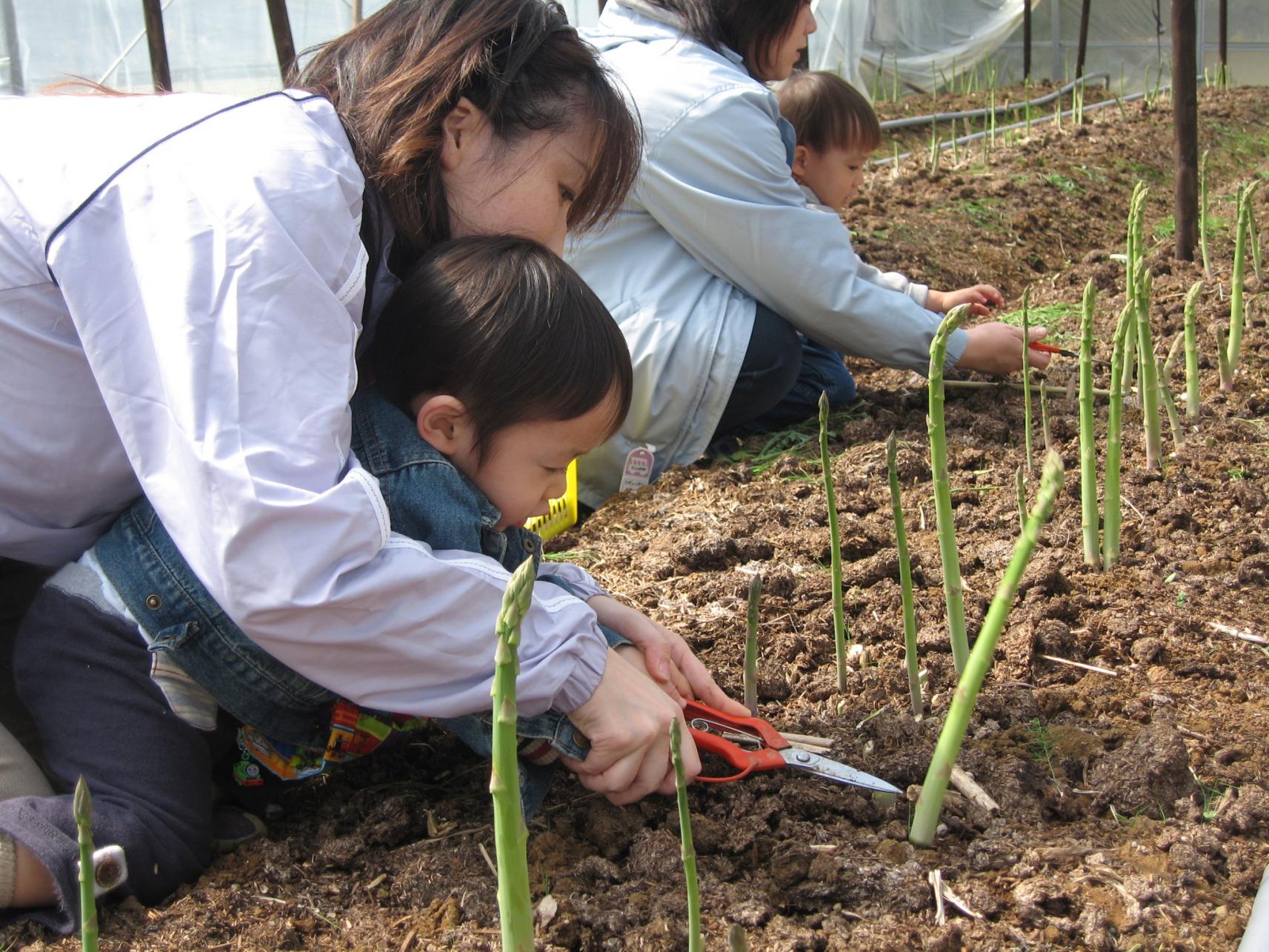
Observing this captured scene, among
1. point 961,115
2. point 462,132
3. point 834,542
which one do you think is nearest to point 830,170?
point 462,132

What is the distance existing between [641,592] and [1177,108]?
2.11 meters

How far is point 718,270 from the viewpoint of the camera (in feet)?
8.77

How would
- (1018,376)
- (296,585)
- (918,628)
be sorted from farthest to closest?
1. (1018,376)
2. (918,628)
3. (296,585)

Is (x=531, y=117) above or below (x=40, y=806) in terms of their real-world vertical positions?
above

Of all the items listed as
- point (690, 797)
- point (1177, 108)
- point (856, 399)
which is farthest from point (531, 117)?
point (1177, 108)

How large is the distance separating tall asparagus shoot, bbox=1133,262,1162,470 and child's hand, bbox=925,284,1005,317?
55 cm

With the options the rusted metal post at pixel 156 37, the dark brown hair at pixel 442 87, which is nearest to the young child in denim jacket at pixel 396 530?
the dark brown hair at pixel 442 87

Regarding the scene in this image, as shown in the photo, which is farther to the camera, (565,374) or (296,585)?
(565,374)

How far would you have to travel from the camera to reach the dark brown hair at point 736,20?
2.71 metres

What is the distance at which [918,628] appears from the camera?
1.67 m

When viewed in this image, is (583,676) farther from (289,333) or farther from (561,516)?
(561,516)

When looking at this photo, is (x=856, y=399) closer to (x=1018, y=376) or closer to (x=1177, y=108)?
(x=1018, y=376)

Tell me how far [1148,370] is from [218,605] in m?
1.51

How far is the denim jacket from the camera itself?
1.30 metres
